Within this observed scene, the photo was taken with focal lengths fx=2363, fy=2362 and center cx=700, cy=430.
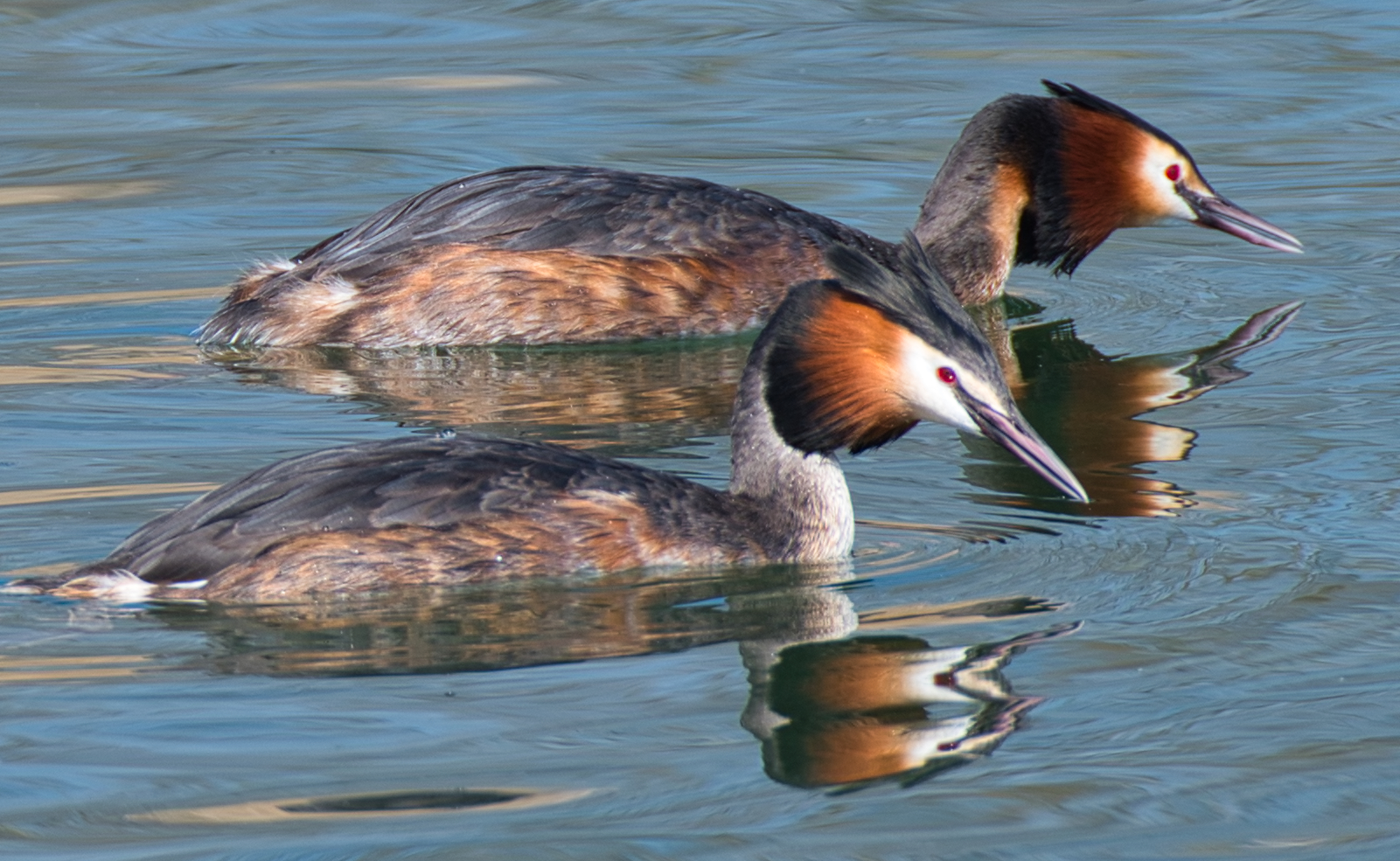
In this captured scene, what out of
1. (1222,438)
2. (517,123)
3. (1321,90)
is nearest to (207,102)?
(517,123)

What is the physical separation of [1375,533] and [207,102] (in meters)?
9.63

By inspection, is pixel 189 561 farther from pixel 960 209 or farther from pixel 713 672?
pixel 960 209

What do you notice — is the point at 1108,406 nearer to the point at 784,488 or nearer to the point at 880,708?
the point at 784,488

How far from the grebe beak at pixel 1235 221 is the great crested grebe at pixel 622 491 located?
4353mm

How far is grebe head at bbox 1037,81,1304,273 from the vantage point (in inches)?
431

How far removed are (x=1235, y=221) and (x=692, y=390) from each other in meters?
3.20

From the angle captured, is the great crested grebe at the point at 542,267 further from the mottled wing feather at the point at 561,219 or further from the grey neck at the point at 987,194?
the grey neck at the point at 987,194

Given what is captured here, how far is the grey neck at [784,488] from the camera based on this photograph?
683 cm

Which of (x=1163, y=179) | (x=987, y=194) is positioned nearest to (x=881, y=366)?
(x=987, y=194)

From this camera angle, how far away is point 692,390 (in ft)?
30.1

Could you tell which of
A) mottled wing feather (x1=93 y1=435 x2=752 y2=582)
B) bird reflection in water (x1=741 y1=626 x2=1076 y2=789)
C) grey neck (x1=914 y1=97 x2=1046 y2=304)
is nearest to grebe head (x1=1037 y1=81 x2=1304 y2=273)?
grey neck (x1=914 y1=97 x2=1046 y2=304)

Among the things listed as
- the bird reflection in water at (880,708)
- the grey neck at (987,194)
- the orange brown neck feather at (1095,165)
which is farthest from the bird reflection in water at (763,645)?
the orange brown neck feather at (1095,165)

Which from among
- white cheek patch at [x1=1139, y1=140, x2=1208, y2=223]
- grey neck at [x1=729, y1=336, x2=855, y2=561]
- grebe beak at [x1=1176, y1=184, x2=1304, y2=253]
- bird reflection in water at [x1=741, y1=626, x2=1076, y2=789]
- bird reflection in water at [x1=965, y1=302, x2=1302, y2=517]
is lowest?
bird reflection in water at [x1=741, y1=626, x2=1076, y2=789]

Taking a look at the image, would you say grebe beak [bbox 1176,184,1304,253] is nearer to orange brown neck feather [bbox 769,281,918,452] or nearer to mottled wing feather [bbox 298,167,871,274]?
mottled wing feather [bbox 298,167,871,274]
